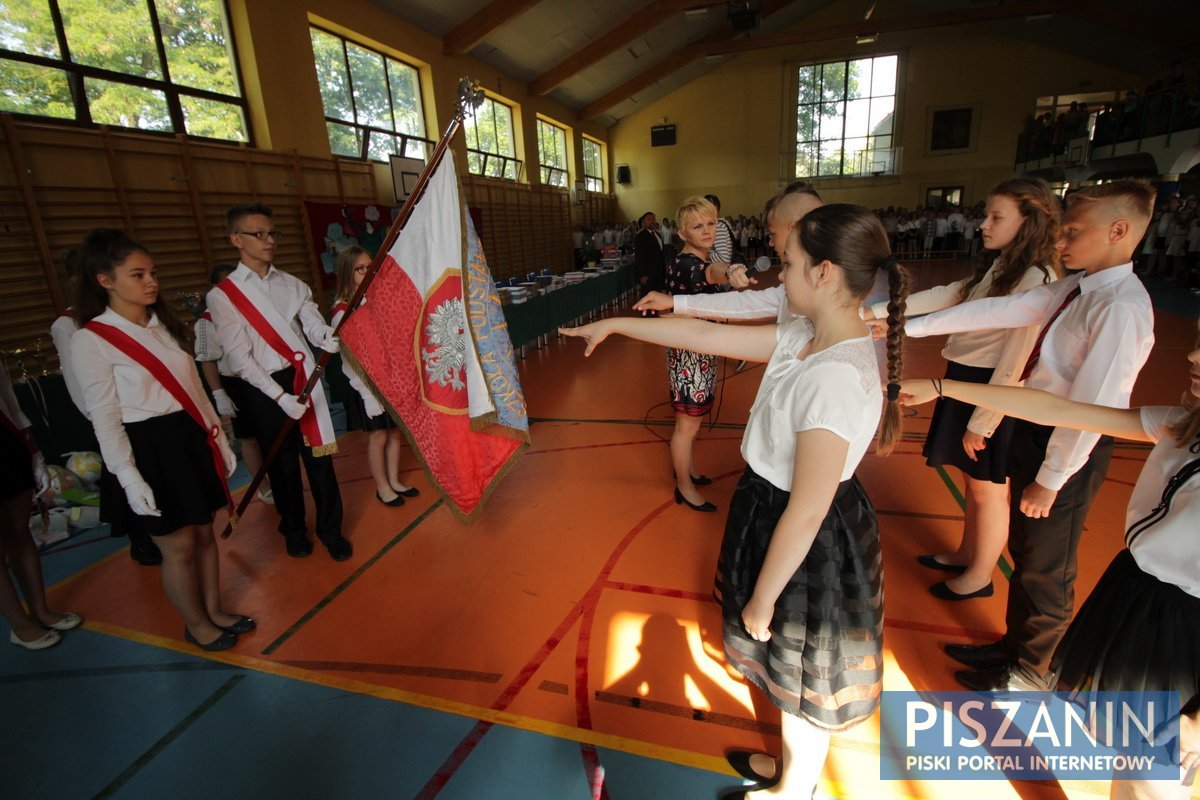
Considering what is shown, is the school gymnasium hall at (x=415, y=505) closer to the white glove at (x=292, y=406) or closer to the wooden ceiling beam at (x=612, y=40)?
the wooden ceiling beam at (x=612, y=40)

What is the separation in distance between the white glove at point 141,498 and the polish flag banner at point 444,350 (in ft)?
2.66

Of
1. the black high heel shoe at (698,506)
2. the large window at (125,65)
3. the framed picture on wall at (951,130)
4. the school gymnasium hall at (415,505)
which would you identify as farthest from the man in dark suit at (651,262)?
the framed picture on wall at (951,130)

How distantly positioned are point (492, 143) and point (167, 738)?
40.2 feet

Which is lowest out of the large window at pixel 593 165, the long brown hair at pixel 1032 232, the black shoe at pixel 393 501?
the black shoe at pixel 393 501

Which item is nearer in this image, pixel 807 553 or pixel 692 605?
pixel 807 553

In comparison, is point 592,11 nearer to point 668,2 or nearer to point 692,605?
point 668,2

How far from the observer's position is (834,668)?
1249 millimetres

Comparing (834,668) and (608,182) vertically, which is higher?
(608,182)

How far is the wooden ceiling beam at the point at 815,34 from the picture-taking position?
A: 13102 mm

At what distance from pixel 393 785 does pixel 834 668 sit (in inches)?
52.1

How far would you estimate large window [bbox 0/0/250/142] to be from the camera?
4773 millimetres

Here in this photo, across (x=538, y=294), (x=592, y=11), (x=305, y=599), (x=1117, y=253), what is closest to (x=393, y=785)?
(x=305, y=599)

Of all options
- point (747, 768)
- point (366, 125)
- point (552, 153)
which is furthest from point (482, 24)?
point (747, 768)

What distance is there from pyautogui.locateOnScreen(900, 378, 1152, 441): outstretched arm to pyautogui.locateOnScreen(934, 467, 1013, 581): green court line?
5.27 ft
